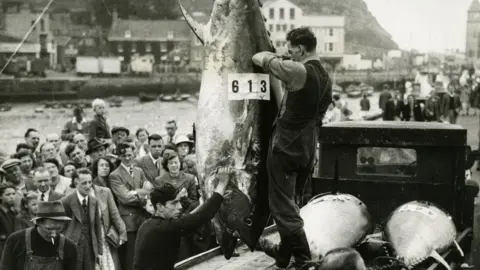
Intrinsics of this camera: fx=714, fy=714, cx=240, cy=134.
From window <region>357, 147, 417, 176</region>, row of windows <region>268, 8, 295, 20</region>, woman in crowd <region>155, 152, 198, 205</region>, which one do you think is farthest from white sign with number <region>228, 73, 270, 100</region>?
row of windows <region>268, 8, 295, 20</region>

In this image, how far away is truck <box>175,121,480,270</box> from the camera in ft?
22.2

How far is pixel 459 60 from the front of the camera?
151 ft

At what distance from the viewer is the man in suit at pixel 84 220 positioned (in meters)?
7.05

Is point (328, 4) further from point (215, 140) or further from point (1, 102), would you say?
point (215, 140)

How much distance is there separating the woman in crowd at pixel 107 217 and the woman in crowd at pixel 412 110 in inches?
724

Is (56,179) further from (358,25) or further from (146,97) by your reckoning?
(358,25)

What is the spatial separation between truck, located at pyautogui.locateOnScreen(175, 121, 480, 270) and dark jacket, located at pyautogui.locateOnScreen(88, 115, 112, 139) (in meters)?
4.00

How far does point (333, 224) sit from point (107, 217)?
2902 mm

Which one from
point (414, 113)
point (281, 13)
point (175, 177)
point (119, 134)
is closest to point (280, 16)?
point (281, 13)

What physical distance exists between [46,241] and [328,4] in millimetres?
28022

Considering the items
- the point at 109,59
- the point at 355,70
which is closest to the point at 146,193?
the point at 109,59

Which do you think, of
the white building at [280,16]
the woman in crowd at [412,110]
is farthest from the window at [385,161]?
the white building at [280,16]

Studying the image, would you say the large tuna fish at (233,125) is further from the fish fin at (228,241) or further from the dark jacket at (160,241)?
the dark jacket at (160,241)

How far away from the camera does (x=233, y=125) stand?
484 centimetres
